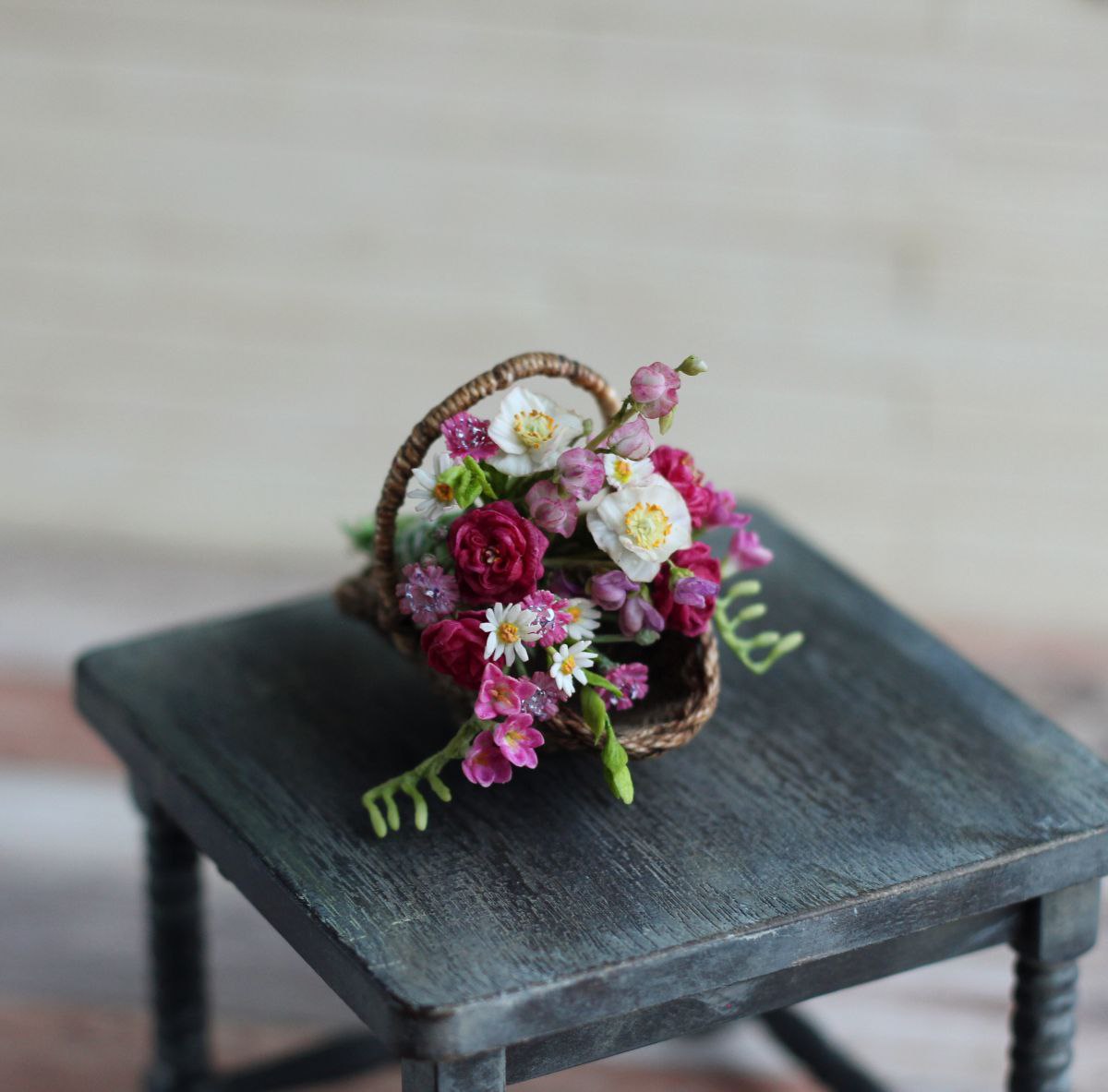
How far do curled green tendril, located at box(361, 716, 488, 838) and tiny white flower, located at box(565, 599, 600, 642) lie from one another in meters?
0.08

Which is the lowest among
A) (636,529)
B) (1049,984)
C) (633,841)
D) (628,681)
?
(1049,984)

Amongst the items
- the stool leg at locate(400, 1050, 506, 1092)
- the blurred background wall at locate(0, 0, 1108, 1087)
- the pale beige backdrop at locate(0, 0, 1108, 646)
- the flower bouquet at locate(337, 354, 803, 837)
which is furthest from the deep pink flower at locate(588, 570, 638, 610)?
the pale beige backdrop at locate(0, 0, 1108, 646)

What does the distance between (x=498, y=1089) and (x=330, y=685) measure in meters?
0.38

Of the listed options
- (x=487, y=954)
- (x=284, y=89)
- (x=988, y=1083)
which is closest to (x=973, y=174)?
(x=284, y=89)

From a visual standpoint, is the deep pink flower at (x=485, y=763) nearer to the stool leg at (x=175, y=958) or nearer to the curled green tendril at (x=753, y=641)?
the curled green tendril at (x=753, y=641)

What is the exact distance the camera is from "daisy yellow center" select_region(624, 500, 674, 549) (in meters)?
1.00

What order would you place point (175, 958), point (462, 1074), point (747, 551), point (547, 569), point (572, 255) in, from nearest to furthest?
1. point (462, 1074)
2. point (547, 569)
3. point (747, 551)
4. point (175, 958)
5. point (572, 255)

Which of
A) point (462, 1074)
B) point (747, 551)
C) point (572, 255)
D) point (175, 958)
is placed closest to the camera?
point (462, 1074)

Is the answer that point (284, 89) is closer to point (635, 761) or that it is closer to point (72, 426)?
point (72, 426)

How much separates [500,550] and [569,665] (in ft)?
0.27

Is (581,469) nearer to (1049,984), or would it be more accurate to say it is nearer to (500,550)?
(500,550)

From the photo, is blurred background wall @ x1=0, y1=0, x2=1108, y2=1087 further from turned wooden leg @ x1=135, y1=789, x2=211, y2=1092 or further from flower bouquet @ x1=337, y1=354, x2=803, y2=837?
flower bouquet @ x1=337, y1=354, x2=803, y2=837

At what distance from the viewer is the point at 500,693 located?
39.0 inches

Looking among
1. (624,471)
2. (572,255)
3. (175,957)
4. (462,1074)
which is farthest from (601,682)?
(572,255)
